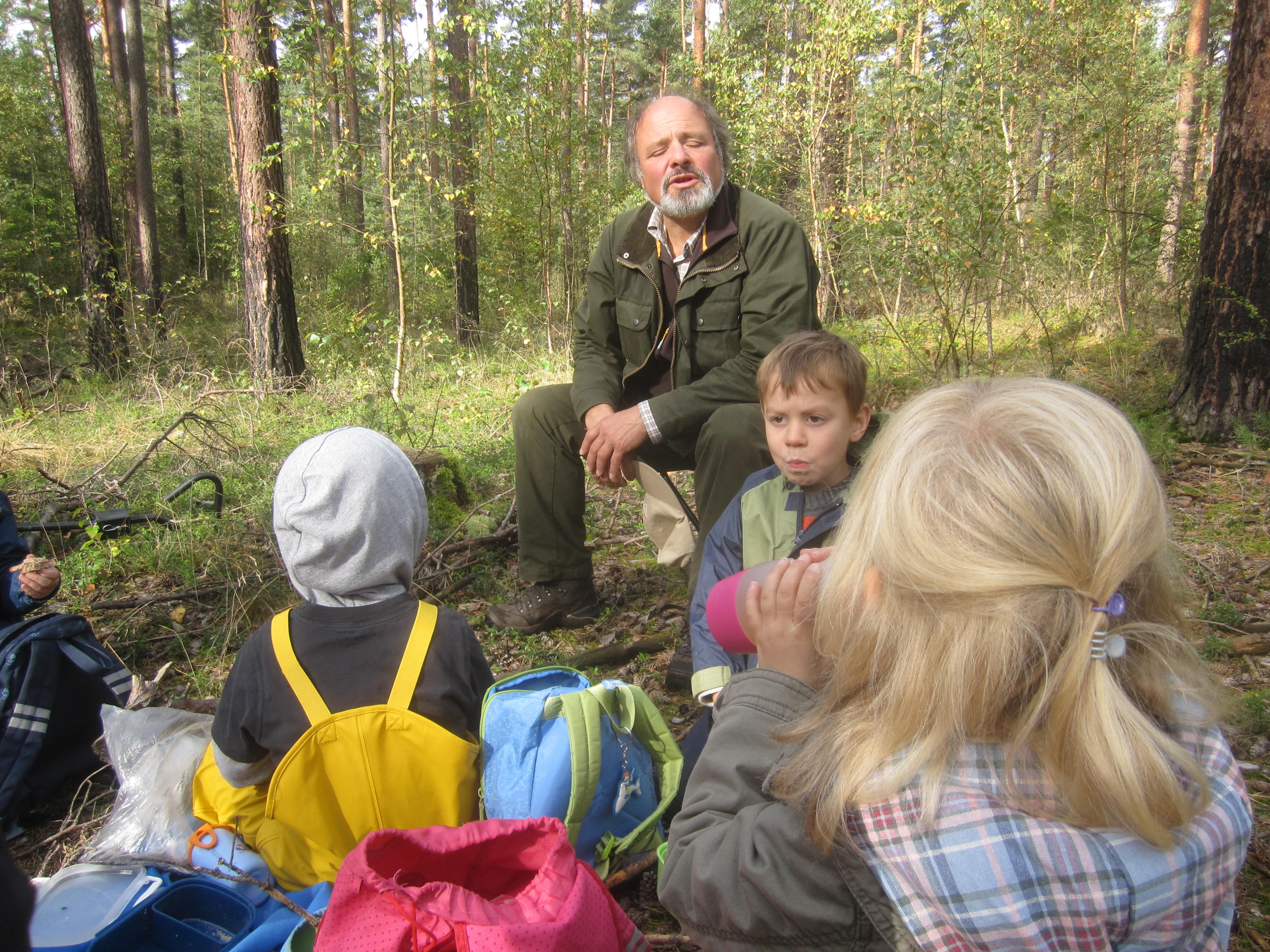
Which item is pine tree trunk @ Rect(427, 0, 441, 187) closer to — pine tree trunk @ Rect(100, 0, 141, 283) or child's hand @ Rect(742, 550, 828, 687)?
child's hand @ Rect(742, 550, 828, 687)

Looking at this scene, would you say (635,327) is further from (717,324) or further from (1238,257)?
(1238,257)

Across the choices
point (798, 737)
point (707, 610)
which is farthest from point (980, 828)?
point (707, 610)

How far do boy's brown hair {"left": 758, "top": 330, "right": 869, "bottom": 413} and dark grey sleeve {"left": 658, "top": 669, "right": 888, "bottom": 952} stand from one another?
111 centimetres

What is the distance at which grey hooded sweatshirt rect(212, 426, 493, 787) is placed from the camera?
1582 millimetres

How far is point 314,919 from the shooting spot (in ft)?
4.84

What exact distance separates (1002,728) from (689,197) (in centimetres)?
251

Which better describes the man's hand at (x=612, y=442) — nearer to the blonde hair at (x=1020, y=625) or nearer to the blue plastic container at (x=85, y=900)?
the blue plastic container at (x=85, y=900)

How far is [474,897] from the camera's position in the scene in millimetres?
1175

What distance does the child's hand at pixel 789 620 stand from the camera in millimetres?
1170

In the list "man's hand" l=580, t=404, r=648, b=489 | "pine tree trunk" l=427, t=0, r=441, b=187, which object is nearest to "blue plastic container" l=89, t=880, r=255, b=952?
"man's hand" l=580, t=404, r=648, b=489

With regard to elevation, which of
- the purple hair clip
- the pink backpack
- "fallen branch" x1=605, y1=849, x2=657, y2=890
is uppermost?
the purple hair clip

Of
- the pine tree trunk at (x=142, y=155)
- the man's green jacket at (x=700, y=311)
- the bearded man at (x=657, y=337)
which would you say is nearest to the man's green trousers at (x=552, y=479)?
the bearded man at (x=657, y=337)

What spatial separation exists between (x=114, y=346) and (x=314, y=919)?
899 cm

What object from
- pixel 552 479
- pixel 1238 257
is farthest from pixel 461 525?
pixel 1238 257
